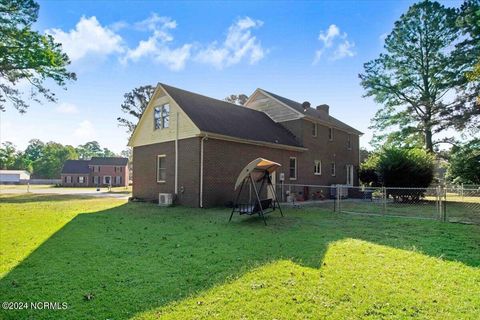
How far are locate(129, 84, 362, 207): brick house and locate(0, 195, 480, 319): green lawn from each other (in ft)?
20.1

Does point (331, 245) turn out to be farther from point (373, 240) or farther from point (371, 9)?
point (371, 9)

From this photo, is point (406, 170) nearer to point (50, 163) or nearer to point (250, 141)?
point (250, 141)

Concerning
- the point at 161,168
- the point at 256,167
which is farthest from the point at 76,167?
the point at 256,167

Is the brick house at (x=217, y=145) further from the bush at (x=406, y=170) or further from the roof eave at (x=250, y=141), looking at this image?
the bush at (x=406, y=170)

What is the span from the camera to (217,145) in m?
14.9

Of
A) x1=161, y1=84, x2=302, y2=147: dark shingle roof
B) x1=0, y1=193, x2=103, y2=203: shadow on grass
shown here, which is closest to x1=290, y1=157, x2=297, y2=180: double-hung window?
x1=161, y1=84, x2=302, y2=147: dark shingle roof

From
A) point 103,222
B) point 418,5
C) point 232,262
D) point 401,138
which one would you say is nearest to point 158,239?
point 232,262

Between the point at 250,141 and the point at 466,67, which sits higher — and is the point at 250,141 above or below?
below

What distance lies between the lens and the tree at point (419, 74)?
1000 inches

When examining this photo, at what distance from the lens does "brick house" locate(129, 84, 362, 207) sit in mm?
14688

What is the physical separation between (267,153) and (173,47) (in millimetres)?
8091

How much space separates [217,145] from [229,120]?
297cm

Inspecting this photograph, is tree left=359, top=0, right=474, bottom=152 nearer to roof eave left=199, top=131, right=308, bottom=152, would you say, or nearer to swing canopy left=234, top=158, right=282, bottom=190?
roof eave left=199, top=131, right=308, bottom=152

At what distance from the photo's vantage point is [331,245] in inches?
266
